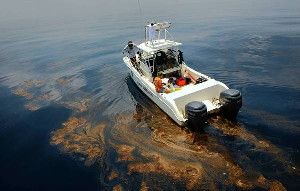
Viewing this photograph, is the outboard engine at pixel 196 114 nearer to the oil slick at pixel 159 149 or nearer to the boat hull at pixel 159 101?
the boat hull at pixel 159 101

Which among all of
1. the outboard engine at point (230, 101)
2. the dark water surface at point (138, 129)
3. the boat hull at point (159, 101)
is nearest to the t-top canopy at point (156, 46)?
the boat hull at point (159, 101)

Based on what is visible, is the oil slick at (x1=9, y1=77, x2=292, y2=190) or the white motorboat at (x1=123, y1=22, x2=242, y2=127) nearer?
the oil slick at (x1=9, y1=77, x2=292, y2=190)

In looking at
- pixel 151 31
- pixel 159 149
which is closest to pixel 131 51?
pixel 151 31

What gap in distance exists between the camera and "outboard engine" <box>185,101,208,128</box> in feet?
42.9

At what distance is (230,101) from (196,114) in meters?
1.98

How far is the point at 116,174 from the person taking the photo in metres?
11.9

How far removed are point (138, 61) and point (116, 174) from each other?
990 cm

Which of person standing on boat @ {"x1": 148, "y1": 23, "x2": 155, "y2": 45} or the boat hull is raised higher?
person standing on boat @ {"x1": 148, "y1": 23, "x2": 155, "y2": 45}

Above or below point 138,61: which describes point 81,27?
below

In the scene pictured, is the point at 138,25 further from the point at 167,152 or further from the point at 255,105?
the point at 167,152

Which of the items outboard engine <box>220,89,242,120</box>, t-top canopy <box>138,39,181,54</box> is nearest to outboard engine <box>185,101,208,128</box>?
outboard engine <box>220,89,242,120</box>

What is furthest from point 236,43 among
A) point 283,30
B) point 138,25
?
point 138,25

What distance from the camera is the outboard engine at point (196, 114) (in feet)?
42.9

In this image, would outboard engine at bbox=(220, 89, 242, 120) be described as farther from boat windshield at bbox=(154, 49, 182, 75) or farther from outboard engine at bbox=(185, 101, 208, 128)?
boat windshield at bbox=(154, 49, 182, 75)
